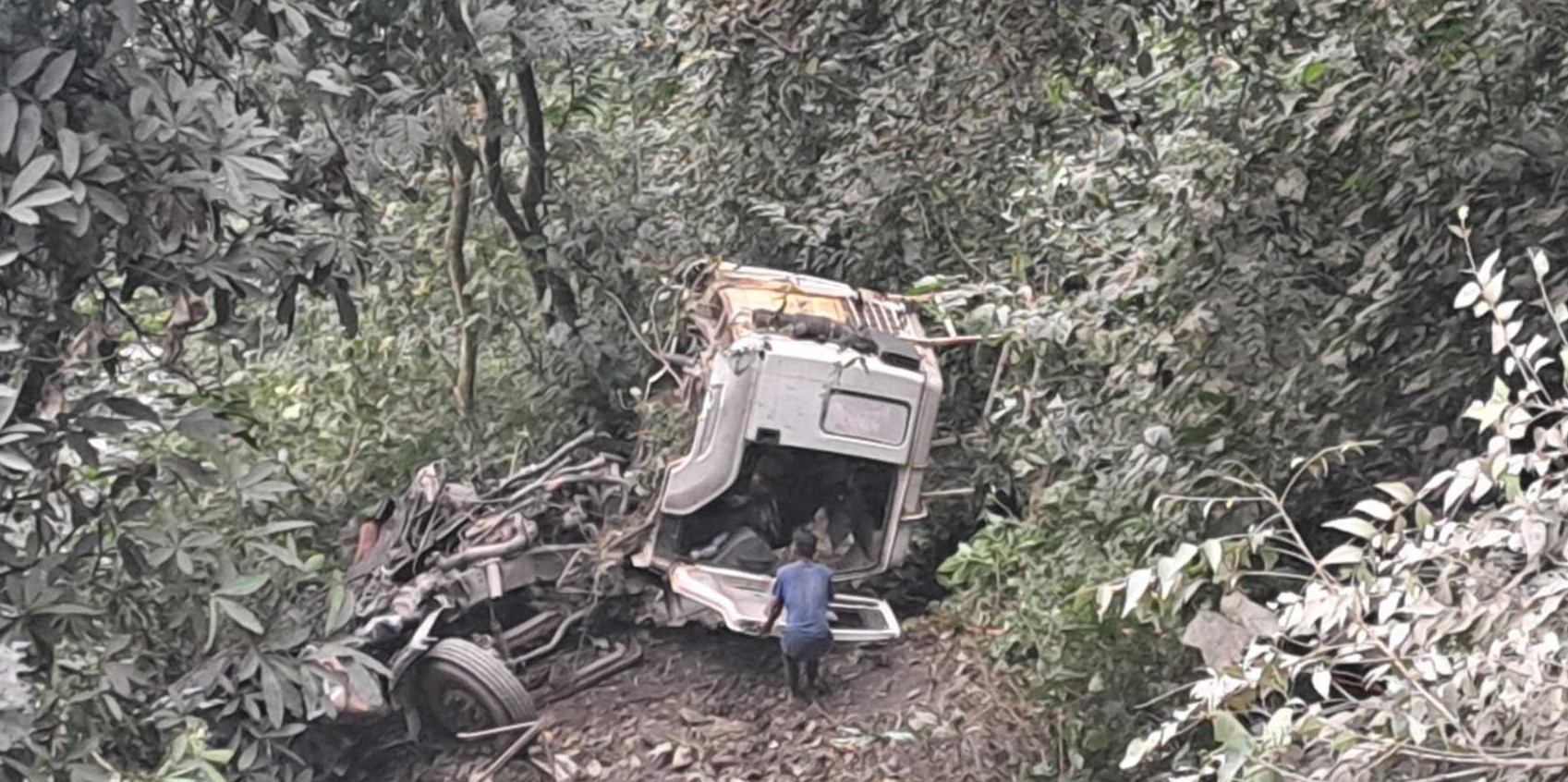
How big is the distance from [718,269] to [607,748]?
2.54m

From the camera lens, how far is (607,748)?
288 inches

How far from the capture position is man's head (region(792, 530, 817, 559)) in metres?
7.52

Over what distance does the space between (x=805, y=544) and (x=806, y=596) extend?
1.27 ft

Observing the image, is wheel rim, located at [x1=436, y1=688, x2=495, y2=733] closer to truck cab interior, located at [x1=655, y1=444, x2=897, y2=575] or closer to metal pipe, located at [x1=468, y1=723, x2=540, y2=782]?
metal pipe, located at [x1=468, y1=723, x2=540, y2=782]

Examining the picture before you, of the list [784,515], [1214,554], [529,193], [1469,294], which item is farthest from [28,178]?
[529,193]

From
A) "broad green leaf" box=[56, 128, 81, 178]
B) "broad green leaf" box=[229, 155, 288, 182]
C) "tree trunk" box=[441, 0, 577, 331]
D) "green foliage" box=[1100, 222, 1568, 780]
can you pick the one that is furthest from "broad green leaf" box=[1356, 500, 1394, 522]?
"tree trunk" box=[441, 0, 577, 331]

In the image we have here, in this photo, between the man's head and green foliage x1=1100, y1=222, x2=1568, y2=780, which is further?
the man's head

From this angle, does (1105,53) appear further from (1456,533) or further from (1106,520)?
(1456,533)

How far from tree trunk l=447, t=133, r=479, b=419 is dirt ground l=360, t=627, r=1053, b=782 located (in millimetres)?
2477

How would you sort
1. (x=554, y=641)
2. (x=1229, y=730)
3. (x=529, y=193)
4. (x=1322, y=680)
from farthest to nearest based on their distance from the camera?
1. (x=529, y=193)
2. (x=554, y=641)
3. (x=1229, y=730)
4. (x=1322, y=680)

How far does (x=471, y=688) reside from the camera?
7.13m

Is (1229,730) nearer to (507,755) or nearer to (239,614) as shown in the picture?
(239,614)

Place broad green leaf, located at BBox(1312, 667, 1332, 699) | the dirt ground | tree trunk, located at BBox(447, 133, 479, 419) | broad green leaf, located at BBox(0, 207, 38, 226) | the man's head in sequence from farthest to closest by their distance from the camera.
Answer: tree trunk, located at BBox(447, 133, 479, 419) → the man's head → the dirt ground → broad green leaf, located at BBox(0, 207, 38, 226) → broad green leaf, located at BBox(1312, 667, 1332, 699)

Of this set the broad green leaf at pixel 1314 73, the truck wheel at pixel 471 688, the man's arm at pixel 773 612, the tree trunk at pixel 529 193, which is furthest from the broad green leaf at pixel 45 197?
the tree trunk at pixel 529 193
